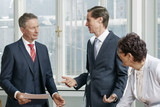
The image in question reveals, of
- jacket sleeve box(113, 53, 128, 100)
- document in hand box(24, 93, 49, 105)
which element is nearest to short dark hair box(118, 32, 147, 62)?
jacket sleeve box(113, 53, 128, 100)

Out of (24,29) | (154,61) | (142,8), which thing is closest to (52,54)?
(142,8)

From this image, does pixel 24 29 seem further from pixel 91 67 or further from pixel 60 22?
pixel 60 22

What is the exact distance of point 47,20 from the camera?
4.89 meters

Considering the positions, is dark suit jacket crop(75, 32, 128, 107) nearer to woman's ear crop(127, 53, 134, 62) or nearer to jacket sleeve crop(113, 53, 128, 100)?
jacket sleeve crop(113, 53, 128, 100)

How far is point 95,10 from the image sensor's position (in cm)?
299

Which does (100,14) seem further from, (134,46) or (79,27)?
(79,27)

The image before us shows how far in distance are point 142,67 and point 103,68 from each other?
0.49m

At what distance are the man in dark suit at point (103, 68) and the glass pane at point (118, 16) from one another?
5.88 feet

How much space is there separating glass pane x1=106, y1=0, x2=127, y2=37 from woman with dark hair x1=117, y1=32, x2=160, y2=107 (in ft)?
7.40

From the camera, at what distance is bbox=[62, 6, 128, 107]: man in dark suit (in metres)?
2.84

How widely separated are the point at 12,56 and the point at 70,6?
1954 millimetres

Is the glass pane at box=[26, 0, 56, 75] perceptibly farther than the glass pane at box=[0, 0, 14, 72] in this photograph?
No

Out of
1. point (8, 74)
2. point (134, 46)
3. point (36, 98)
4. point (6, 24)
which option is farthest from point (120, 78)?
point (6, 24)

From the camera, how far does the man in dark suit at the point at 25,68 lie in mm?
2996
